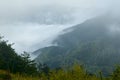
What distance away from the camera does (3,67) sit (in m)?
71.7

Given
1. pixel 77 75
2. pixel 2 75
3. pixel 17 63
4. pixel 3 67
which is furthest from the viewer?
pixel 17 63

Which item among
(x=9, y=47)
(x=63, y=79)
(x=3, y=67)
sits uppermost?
(x=9, y=47)

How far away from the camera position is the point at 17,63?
259 feet

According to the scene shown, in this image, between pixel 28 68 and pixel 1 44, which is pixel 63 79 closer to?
pixel 28 68

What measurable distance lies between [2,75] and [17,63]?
3014cm

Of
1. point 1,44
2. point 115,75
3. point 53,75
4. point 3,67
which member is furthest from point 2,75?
point 1,44

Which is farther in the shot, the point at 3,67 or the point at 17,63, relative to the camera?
the point at 17,63

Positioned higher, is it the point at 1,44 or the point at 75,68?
the point at 1,44

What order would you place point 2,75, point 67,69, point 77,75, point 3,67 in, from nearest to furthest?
point 77,75, point 67,69, point 2,75, point 3,67

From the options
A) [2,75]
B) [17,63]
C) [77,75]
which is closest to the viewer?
[77,75]

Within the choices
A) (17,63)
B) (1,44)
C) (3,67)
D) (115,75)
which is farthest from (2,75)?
(1,44)

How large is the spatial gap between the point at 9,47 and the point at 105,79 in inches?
2142

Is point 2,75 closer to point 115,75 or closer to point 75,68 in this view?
point 75,68

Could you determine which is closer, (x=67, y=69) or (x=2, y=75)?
(x=67, y=69)
